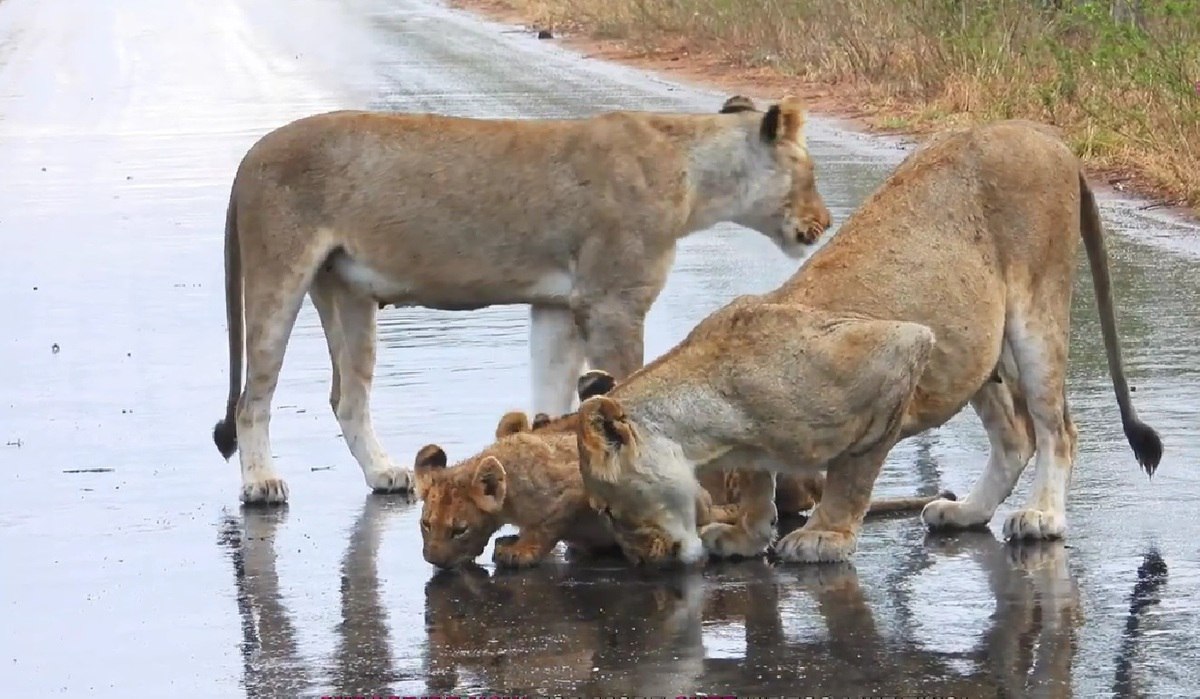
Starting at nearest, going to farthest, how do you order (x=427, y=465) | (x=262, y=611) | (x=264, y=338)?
(x=262, y=611), (x=427, y=465), (x=264, y=338)

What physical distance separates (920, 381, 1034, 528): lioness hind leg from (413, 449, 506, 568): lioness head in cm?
138

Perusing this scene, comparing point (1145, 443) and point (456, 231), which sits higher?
point (456, 231)

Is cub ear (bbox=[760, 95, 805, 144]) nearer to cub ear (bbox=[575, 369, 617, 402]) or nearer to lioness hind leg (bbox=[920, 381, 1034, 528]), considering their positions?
lioness hind leg (bbox=[920, 381, 1034, 528])

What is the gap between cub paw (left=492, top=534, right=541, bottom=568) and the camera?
7.49 m

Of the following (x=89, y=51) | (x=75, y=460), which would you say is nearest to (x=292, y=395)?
(x=75, y=460)

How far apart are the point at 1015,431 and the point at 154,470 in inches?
130

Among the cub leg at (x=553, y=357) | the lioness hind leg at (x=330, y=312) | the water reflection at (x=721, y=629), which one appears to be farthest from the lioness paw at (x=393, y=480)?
the water reflection at (x=721, y=629)

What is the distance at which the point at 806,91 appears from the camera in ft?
74.5

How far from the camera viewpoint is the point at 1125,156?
16.1 m

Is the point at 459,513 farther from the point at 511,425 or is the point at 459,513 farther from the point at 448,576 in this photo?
the point at 511,425

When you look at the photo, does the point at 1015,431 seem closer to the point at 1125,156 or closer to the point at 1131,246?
the point at 1131,246

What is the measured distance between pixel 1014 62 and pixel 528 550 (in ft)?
42.3

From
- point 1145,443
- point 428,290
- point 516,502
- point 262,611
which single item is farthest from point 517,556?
point 428,290

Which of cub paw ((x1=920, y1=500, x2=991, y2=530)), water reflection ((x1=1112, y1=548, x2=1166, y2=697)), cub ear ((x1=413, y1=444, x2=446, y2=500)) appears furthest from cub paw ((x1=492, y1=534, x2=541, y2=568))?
water reflection ((x1=1112, y1=548, x2=1166, y2=697))
